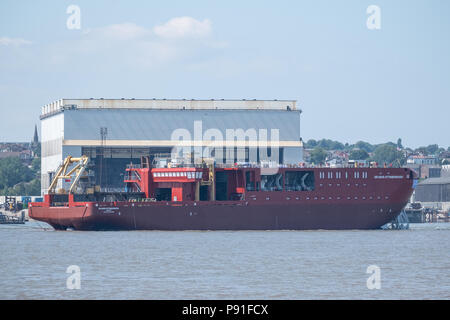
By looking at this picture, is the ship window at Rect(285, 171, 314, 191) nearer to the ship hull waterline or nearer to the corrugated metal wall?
the ship hull waterline

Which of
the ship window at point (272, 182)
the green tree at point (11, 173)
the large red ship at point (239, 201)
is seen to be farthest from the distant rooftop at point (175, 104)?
the green tree at point (11, 173)

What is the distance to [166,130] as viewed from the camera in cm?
10225

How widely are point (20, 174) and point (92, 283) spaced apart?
5457 inches

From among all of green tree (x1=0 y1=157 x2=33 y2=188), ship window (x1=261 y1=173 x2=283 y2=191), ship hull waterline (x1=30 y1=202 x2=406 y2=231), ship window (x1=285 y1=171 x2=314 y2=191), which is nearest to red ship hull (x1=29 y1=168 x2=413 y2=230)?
ship hull waterline (x1=30 y1=202 x2=406 y2=231)

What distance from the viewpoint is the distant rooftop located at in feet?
335

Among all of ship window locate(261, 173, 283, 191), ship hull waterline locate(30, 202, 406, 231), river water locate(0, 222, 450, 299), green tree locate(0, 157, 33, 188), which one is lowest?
river water locate(0, 222, 450, 299)

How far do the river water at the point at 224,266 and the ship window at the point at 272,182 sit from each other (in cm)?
1037

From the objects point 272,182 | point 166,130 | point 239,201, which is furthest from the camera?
point 166,130

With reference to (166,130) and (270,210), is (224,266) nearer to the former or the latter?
(270,210)

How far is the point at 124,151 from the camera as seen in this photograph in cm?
10262

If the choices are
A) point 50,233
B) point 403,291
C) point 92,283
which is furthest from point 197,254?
point 50,233

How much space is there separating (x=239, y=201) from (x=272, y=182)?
3857 millimetres

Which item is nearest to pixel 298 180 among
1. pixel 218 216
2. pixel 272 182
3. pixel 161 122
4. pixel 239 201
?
pixel 272 182

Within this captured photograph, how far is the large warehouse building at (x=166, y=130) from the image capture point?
100500mm
